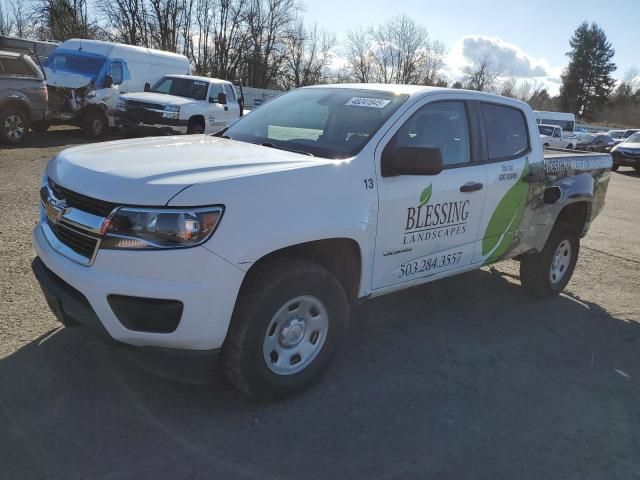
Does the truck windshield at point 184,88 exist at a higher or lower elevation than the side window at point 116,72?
lower

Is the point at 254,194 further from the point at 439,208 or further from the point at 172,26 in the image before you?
the point at 172,26

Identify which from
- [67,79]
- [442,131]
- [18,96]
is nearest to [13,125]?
[18,96]

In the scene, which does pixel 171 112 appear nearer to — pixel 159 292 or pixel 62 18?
pixel 159 292

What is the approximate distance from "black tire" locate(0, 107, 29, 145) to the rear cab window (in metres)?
11.2

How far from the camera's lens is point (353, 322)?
444 centimetres

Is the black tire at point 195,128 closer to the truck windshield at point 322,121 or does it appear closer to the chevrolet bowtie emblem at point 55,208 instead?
the truck windshield at point 322,121

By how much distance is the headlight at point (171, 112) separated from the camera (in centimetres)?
1320

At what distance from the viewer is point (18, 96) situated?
11695 millimetres

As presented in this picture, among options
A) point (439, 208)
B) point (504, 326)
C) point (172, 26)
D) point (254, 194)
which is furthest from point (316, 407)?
point (172, 26)

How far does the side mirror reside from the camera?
323 cm

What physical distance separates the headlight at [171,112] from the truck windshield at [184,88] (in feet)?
4.37

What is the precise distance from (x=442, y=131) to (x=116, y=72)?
1324 centimetres

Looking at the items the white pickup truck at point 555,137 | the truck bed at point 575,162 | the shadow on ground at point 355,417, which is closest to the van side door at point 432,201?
the shadow on ground at point 355,417

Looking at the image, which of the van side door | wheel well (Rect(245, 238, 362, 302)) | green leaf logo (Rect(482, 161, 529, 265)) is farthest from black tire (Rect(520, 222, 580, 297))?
wheel well (Rect(245, 238, 362, 302))
